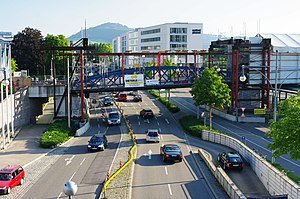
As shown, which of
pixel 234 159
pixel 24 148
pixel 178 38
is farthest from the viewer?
pixel 178 38

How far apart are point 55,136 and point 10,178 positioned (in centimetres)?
1588

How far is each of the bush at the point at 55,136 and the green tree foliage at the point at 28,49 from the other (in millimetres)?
35471

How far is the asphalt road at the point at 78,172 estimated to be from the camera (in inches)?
951

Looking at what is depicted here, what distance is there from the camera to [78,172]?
28953 mm

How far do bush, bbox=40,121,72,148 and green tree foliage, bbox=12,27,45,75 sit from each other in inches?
1397

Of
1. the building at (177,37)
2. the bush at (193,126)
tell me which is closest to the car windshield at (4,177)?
the bush at (193,126)

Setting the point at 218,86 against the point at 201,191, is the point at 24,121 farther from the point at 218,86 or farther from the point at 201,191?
the point at 201,191

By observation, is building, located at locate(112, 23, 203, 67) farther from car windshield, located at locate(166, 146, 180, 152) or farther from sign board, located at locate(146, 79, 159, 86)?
car windshield, located at locate(166, 146, 180, 152)

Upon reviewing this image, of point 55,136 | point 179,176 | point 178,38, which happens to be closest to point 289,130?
point 179,176

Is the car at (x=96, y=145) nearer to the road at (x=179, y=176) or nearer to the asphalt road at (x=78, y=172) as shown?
the asphalt road at (x=78, y=172)

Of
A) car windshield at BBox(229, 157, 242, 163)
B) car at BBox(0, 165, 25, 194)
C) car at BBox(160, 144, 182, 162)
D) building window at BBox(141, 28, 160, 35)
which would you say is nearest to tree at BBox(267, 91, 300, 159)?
car windshield at BBox(229, 157, 242, 163)

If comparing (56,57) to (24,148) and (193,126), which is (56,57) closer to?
(193,126)

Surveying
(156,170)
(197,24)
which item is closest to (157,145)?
(156,170)

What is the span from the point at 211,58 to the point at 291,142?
49423mm
